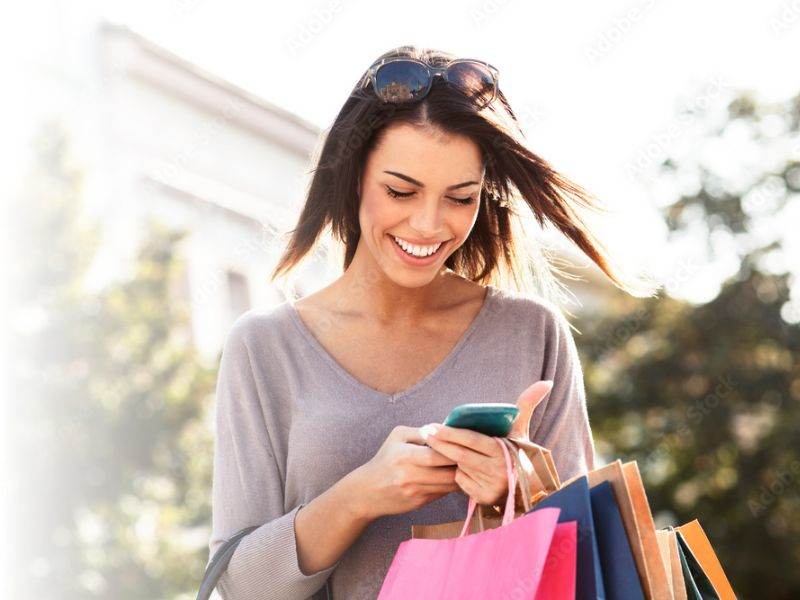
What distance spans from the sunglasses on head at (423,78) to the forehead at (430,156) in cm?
8

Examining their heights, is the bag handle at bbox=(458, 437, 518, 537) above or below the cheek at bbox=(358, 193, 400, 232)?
below

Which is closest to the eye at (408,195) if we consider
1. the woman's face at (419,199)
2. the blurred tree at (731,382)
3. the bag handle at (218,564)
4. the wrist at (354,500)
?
the woman's face at (419,199)

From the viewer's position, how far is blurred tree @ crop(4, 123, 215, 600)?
8789mm

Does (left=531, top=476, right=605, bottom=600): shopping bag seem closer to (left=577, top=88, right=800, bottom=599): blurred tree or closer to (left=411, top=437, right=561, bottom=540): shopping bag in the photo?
(left=411, top=437, right=561, bottom=540): shopping bag

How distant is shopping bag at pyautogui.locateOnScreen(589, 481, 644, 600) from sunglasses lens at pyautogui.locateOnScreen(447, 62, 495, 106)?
1017mm

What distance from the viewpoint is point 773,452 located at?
14531 mm

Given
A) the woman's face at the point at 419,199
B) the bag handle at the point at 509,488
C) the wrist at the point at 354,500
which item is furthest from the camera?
the woman's face at the point at 419,199

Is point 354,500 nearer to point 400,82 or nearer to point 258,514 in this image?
point 258,514

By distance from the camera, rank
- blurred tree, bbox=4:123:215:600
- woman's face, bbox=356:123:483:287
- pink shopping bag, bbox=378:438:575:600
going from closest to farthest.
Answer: pink shopping bag, bbox=378:438:575:600
woman's face, bbox=356:123:483:287
blurred tree, bbox=4:123:215:600

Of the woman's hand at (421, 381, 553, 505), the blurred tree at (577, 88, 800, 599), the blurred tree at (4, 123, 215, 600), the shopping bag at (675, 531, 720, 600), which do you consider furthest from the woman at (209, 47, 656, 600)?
the blurred tree at (577, 88, 800, 599)

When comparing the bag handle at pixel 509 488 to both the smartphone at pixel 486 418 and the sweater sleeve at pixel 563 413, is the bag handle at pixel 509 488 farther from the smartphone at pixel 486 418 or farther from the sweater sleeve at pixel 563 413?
the sweater sleeve at pixel 563 413

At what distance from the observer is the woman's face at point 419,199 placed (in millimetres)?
2375

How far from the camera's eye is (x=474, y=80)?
2545mm
